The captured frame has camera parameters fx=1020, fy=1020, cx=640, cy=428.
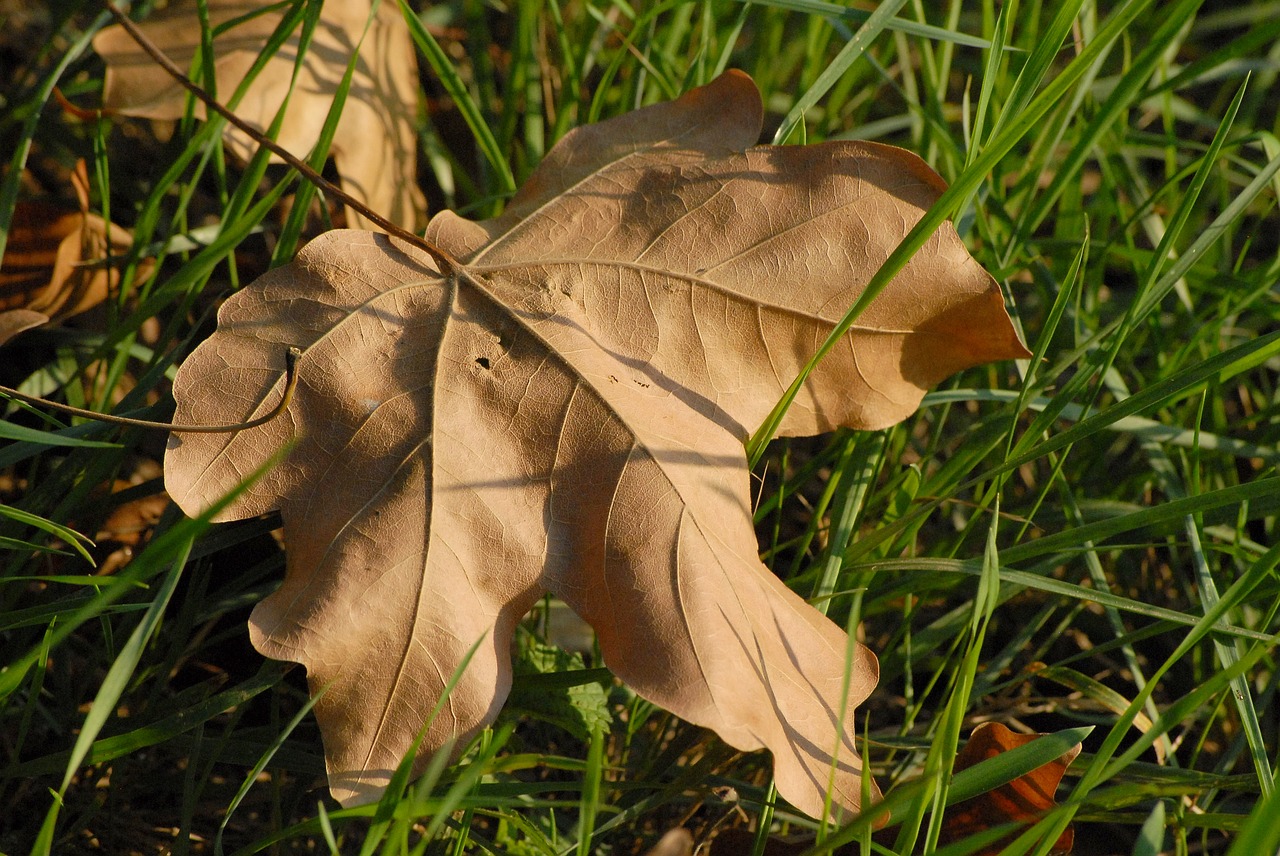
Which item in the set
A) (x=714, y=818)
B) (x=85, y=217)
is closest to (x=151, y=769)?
(x=714, y=818)

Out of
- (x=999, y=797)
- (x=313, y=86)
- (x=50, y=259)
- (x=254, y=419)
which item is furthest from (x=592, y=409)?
(x=50, y=259)

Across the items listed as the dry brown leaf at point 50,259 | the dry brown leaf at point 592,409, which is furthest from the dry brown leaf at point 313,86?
the dry brown leaf at point 592,409

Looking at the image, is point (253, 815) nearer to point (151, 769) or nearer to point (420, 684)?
point (151, 769)

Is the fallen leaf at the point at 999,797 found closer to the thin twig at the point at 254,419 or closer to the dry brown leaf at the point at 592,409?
the dry brown leaf at the point at 592,409

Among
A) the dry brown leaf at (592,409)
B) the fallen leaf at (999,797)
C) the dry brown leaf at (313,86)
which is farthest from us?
the dry brown leaf at (313,86)

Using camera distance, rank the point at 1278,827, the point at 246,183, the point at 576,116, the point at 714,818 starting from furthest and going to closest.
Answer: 1. the point at 576,116
2. the point at 246,183
3. the point at 714,818
4. the point at 1278,827

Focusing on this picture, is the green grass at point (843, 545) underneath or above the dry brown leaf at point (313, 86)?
underneath
